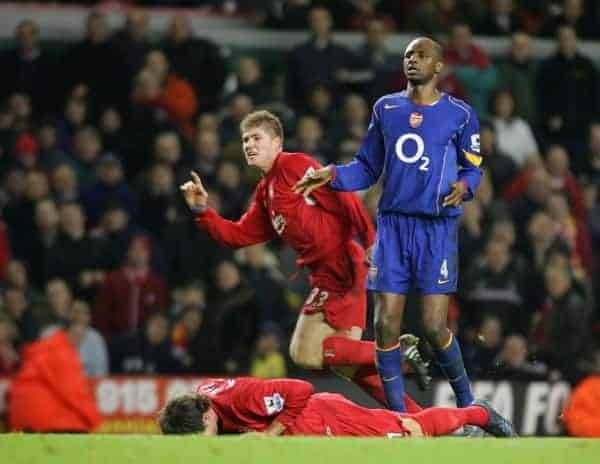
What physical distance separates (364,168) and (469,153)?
55cm

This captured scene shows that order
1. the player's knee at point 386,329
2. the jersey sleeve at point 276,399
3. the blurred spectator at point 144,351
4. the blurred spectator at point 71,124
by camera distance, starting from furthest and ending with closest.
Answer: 1. the blurred spectator at point 71,124
2. the blurred spectator at point 144,351
3. the player's knee at point 386,329
4. the jersey sleeve at point 276,399

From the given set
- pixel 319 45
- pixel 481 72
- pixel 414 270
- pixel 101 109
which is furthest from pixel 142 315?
pixel 414 270

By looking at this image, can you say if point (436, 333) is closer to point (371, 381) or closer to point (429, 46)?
point (371, 381)

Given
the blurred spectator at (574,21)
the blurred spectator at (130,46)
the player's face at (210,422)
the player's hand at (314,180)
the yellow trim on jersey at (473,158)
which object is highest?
the blurred spectator at (574,21)

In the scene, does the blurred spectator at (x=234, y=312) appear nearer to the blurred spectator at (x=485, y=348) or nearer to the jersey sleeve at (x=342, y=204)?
the blurred spectator at (x=485, y=348)

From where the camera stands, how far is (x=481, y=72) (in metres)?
15.1

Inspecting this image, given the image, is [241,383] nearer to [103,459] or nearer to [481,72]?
[103,459]

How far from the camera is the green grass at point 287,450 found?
6.70 metres

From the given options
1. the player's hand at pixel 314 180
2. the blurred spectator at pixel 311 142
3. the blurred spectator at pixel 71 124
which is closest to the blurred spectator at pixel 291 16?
the blurred spectator at pixel 311 142

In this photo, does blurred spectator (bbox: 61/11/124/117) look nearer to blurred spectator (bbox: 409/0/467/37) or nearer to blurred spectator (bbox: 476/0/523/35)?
blurred spectator (bbox: 409/0/467/37)

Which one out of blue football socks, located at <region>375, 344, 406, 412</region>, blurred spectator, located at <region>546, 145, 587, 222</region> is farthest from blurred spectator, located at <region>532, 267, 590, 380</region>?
blue football socks, located at <region>375, 344, 406, 412</region>

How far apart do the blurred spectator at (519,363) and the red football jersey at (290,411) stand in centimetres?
422

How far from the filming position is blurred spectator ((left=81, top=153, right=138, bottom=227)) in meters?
13.6

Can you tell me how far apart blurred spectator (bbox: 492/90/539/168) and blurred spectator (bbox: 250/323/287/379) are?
3292 millimetres
